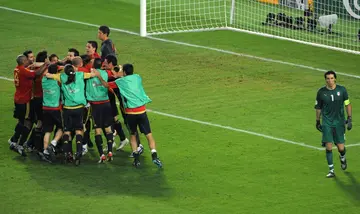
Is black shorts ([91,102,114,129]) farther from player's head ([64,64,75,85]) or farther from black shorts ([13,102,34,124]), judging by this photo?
black shorts ([13,102,34,124])

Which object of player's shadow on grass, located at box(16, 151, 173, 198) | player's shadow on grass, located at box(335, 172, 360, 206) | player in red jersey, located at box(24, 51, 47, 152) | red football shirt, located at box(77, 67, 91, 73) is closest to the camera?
player's shadow on grass, located at box(335, 172, 360, 206)

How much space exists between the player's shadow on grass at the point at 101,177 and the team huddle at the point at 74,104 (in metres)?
0.21

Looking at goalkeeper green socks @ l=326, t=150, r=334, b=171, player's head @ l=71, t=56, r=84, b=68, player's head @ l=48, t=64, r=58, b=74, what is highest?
player's head @ l=71, t=56, r=84, b=68

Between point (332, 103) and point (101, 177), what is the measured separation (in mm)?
4613

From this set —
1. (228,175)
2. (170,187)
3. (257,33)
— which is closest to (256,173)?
(228,175)

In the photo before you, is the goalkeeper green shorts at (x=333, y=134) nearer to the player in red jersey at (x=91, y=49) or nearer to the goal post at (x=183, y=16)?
the player in red jersey at (x=91, y=49)

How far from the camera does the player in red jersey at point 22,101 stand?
22406mm

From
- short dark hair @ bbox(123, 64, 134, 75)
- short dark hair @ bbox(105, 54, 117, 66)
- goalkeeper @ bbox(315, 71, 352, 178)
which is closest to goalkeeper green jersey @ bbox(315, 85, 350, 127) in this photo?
goalkeeper @ bbox(315, 71, 352, 178)

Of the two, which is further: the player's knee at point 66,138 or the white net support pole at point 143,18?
the white net support pole at point 143,18

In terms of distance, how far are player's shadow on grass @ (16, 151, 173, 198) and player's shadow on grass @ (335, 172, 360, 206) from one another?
3220mm

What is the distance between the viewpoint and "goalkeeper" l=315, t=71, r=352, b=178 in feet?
70.1

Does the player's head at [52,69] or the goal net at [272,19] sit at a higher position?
the player's head at [52,69]

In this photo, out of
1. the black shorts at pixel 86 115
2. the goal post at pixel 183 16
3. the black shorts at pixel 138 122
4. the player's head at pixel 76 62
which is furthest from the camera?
the goal post at pixel 183 16

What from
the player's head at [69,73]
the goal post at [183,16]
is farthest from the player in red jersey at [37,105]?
the goal post at [183,16]
